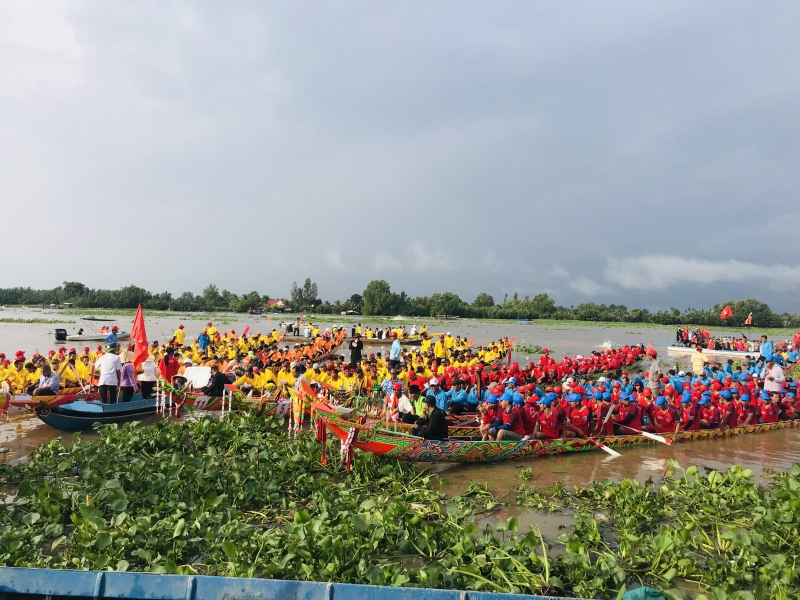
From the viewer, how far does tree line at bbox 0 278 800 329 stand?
86.4 meters

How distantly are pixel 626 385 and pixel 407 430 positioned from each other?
624 cm

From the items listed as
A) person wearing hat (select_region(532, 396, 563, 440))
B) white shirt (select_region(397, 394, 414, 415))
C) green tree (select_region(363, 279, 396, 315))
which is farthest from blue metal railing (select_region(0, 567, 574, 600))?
green tree (select_region(363, 279, 396, 315))

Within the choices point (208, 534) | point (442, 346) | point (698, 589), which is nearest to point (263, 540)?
point (208, 534)

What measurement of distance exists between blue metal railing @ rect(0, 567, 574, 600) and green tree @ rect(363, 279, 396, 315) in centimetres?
8552

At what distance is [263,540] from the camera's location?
511cm

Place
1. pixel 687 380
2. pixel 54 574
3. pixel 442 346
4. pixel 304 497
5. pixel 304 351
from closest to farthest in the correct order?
pixel 54 574, pixel 304 497, pixel 687 380, pixel 304 351, pixel 442 346

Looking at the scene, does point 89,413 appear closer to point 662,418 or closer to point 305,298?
point 662,418

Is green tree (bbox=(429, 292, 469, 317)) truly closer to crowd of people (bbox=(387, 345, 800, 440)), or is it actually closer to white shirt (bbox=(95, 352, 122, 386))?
crowd of people (bbox=(387, 345, 800, 440))

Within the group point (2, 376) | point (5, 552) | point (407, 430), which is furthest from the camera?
point (2, 376)

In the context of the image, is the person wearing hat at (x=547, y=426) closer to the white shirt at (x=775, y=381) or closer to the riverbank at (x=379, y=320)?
the white shirt at (x=775, y=381)

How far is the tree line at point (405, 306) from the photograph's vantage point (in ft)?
283

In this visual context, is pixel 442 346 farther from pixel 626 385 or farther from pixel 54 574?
pixel 54 574

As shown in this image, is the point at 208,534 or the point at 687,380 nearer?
the point at 208,534

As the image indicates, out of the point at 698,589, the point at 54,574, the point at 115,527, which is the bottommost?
the point at 698,589
